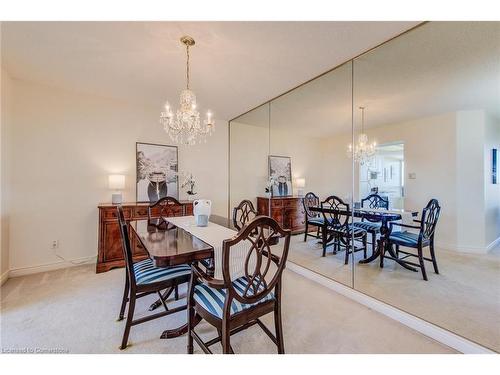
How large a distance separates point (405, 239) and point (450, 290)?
2.00 feet

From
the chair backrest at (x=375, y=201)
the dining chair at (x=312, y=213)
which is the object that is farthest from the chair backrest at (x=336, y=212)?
the chair backrest at (x=375, y=201)

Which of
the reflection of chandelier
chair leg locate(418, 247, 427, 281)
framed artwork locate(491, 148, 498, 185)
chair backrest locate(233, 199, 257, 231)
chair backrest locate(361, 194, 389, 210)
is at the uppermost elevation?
the reflection of chandelier

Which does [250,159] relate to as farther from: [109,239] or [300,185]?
[109,239]

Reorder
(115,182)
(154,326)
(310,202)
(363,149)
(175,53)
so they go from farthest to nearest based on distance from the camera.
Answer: (310,202), (115,182), (363,149), (175,53), (154,326)

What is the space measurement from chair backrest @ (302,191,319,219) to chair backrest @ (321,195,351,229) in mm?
138

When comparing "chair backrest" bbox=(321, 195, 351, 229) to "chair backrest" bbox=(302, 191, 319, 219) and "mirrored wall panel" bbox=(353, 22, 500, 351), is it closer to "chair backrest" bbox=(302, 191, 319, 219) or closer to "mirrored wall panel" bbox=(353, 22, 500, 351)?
"chair backrest" bbox=(302, 191, 319, 219)

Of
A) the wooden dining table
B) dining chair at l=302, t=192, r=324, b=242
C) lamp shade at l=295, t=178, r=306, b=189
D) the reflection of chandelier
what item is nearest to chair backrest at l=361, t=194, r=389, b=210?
the reflection of chandelier

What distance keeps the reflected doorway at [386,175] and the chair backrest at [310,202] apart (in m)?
0.69

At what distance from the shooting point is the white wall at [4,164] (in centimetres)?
256

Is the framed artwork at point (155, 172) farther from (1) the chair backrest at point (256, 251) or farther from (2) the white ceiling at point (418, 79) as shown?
(1) the chair backrest at point (256, 251)

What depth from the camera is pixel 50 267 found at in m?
3.00

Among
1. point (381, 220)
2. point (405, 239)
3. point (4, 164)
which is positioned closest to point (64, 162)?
point (4, 164)

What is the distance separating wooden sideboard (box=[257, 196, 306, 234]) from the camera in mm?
3635
